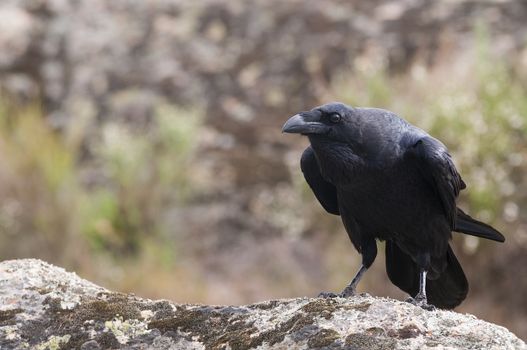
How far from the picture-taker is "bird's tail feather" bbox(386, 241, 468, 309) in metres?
4.32

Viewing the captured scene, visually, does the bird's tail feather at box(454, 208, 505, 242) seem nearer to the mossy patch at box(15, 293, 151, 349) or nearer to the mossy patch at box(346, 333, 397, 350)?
the mossy patch at box(346, 333, 397, 350)

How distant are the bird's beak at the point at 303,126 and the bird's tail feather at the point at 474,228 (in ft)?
3.21

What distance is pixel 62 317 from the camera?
11.0 feet

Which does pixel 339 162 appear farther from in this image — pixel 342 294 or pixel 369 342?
pixel 369 342

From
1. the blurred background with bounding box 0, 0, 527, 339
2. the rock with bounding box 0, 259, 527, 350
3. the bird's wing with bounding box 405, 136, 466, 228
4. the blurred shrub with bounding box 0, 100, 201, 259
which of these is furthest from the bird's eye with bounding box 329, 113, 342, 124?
the blurred shrub with bounding box 0, 100, 201, 259

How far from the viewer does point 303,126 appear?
12.4ft

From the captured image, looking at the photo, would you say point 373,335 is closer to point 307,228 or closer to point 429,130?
point 429,130

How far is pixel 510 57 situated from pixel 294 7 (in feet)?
10.9

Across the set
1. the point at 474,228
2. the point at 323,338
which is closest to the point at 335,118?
the point at 474,228

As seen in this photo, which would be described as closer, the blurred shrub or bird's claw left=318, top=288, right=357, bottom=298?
bird's claw left=318, top=288, right=357, bottom=298

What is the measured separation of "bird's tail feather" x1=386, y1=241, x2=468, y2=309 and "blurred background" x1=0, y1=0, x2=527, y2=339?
3.65 m

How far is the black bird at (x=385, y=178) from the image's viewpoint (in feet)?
12.6

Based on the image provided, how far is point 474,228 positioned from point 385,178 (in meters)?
0.80

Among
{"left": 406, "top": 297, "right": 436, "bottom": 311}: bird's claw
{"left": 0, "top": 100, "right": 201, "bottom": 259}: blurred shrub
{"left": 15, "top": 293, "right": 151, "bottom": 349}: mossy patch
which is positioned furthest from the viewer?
{"left": 0, "top": 100, "right": 201, "bottom": 259}: blurred shrub
